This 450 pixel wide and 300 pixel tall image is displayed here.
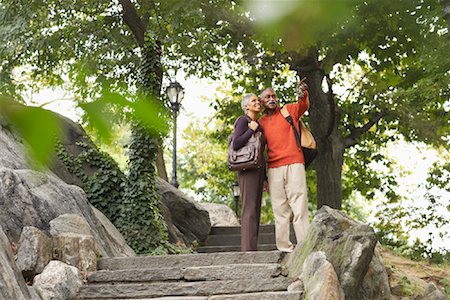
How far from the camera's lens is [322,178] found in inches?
578

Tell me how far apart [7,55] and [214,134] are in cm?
603

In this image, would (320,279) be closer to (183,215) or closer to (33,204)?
(33,204)

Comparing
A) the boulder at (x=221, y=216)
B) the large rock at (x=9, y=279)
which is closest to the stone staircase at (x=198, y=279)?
the large rock at (x=9, y=279)

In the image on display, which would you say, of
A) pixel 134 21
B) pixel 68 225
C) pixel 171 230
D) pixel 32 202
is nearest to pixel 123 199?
pixel 171 230

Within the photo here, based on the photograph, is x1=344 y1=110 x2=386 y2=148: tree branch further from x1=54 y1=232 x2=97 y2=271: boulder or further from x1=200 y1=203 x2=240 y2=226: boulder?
x1=54 y1=232 x2=97 y2=271: boulder

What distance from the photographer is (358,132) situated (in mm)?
15898

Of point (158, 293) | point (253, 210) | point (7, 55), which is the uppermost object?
point (7, 55)

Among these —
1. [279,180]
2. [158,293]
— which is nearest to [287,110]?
[279,180]

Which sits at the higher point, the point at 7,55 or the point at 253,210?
the point at 7,55

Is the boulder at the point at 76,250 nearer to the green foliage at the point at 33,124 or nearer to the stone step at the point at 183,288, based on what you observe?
the stone step at the point at 183,288

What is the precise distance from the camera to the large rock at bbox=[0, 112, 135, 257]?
323 inches

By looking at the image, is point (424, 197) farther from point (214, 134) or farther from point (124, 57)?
point (124, 57)

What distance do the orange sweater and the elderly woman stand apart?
0.11 meters

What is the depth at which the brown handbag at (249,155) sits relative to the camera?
7.61 m
